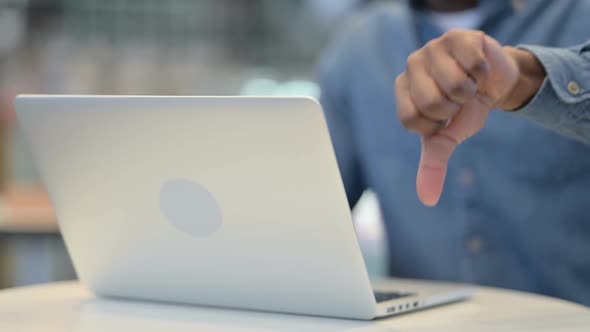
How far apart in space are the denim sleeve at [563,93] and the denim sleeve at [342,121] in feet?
2.26

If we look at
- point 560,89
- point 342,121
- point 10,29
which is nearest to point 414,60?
point 560,89

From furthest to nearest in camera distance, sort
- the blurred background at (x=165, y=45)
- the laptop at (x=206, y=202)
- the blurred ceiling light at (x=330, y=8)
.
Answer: the blurred background at (x=165, y=45), the blurred ceiling light at (x=330, y=8), the laptop at (x=206, y=202)

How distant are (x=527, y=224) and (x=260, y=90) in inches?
136

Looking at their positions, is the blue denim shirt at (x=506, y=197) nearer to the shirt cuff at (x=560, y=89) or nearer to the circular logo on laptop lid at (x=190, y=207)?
the shirt cuff at (x=560, y=89)

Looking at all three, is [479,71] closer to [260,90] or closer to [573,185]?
[573,185]

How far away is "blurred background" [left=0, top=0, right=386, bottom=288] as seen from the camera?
468cm

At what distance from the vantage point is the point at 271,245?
76 cm

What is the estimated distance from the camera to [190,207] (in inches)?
31.1

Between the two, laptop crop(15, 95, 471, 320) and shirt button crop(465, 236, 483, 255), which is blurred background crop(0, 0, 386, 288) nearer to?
shirt button crop(465, 236, 483, 255)

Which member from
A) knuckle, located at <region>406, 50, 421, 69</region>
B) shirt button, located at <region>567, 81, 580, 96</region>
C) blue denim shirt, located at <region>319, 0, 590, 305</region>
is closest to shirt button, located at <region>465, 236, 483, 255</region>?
blue denim shirt, located at <region>319, 0, 590, 305</region>

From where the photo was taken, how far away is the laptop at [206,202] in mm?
706

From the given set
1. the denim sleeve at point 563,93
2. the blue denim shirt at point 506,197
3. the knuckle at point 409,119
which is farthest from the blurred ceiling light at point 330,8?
the knuckle at point 409,119

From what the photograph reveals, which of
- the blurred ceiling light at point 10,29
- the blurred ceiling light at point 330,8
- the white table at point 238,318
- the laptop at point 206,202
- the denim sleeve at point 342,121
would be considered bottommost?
the white table at point 238,318

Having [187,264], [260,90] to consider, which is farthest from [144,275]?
[260,90]
